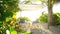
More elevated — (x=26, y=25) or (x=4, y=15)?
(x=4, y=15)

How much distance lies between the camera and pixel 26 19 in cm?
116

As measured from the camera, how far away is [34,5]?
1179 mm

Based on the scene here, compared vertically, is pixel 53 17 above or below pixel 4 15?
below

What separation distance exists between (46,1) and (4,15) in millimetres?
808

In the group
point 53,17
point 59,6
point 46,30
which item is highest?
point 59,6

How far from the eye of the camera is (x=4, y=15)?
1.40 feet

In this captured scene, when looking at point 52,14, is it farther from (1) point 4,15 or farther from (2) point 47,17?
(1) point 4,15

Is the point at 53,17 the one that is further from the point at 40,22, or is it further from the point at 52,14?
the point at 40,22

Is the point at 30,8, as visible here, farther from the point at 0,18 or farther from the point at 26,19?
the point at 0,18

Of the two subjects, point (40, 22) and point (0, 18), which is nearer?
point (0, 18)

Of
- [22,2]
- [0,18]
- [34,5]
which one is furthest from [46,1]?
[0,18]

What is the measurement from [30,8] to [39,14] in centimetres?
11

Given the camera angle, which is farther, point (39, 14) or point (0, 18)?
point (39, 14)

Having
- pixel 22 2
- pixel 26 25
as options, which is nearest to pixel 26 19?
pixel 26 25
